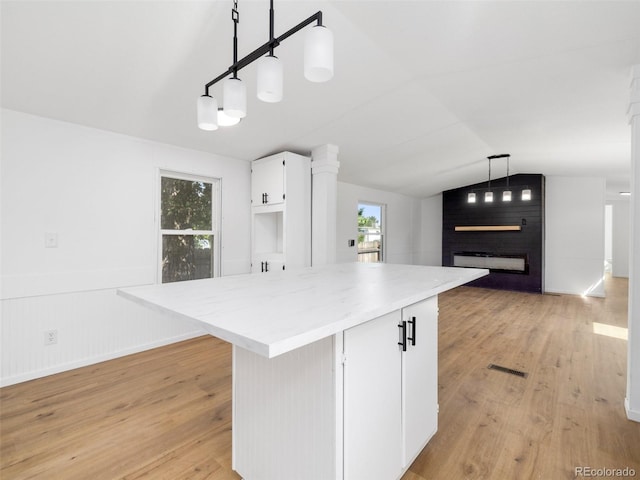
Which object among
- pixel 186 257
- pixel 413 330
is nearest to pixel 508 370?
pixel 413 330

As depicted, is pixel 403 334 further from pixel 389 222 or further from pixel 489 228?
pixel 489 228

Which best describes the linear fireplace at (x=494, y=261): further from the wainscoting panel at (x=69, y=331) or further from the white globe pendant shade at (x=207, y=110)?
the white globe pendant shade at (x=207, y=110)

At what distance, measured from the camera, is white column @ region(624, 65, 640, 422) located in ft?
6.41

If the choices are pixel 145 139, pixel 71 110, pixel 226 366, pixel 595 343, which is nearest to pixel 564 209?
pixel 595 343

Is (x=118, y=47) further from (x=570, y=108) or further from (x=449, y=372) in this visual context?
(x=570, y=108)

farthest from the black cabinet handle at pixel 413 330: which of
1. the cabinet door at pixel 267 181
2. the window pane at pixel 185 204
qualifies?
the window pane at pixel 185 204

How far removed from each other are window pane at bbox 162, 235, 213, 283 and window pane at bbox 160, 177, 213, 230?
5.2 inches

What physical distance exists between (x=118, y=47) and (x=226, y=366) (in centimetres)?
249

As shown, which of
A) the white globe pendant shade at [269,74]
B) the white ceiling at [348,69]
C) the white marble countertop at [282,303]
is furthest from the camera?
the white ceiling at [348,69]

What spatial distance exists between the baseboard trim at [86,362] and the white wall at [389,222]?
2.94 metres

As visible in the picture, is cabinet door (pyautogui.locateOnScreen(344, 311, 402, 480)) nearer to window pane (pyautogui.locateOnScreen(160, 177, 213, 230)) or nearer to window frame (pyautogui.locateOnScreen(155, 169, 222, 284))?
window frame (pyautogui.locateOnScreen(155, 169, 222, 284))

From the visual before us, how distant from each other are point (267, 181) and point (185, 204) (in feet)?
3.13

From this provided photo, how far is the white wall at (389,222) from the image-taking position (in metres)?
5.51

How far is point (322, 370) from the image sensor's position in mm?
1093
